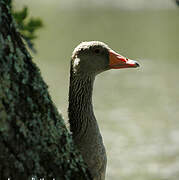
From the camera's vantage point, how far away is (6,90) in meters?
2.19

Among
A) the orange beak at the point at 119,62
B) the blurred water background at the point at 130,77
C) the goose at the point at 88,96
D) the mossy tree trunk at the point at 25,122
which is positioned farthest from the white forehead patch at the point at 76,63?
the blurred water background at the point at 130,77

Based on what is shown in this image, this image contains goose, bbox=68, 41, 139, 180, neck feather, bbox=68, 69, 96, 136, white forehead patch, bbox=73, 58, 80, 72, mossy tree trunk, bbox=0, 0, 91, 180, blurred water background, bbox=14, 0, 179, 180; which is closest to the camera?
mossy tree trunk, bbox=0, 0, 91, 180

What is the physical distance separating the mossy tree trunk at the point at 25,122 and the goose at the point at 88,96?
142 cm

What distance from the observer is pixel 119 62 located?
4.25 meters

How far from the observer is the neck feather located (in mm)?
4086

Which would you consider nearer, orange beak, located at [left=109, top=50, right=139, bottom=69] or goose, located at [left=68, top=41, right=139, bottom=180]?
goose, located at [left=68, top=41, right=139, bottom=180]

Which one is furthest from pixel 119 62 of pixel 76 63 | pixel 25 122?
pixel 25 122

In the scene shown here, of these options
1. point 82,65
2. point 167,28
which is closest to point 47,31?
point 167,28

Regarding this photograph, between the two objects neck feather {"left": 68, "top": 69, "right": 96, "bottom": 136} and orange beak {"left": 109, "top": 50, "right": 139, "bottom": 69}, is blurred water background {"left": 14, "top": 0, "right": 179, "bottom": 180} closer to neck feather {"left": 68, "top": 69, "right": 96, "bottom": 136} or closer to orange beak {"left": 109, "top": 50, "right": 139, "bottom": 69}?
neck feather {"left": 68, "top": 69, "right": 96, "bottom": 136}

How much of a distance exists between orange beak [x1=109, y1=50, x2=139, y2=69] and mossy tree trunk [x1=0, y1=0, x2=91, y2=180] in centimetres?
174

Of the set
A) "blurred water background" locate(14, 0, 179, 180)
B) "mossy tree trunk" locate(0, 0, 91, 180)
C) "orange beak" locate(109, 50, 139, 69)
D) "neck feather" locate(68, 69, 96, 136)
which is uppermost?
"blurred water background" locate(14, 0, 179, 180)

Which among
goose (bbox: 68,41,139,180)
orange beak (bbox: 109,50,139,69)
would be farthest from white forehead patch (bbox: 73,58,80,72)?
orange beak (bbox: 109,50,139,69)

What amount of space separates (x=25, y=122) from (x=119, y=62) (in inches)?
84.4

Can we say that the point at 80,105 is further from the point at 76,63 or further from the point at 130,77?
the point at 130,77
